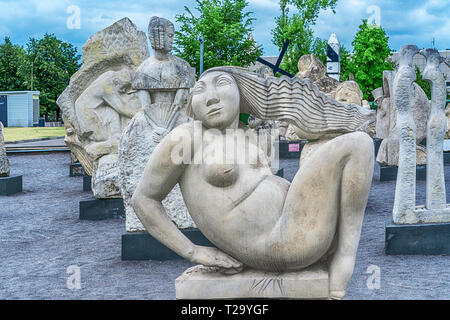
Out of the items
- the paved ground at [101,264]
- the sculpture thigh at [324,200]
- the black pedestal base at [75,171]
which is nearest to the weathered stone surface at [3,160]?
the paved ground at [101,264]

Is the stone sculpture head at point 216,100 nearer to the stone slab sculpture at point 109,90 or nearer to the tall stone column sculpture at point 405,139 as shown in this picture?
the tall stone column sculpture at point 405,139

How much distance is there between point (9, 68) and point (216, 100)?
43.5 metres

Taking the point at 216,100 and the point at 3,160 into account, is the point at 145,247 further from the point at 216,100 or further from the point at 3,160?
the point at 3,160

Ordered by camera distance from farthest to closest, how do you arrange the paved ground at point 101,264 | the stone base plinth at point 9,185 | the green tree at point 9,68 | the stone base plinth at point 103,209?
the green tree at point 9,68, the stone base plinth at point 9,185, the stone base plinth at point 103,209, the paved ground at point 101,264

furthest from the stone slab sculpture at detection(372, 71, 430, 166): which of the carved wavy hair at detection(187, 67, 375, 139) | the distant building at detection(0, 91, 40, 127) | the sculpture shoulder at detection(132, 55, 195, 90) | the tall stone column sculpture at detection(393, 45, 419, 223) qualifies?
the distant building at detection(0, 91, 40, 127)

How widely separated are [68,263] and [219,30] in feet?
68.3

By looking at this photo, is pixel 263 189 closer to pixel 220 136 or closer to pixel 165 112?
pixel 220 136

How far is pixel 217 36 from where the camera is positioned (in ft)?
82.7

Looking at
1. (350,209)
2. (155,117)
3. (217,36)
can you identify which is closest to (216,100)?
(350,209)

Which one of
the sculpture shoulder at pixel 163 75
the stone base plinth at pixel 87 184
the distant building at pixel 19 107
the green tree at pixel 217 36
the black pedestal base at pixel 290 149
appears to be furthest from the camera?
the distant building at pixel 19 107

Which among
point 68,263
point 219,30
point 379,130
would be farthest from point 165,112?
point 219,30

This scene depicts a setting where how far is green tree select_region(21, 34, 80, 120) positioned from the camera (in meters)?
39.1

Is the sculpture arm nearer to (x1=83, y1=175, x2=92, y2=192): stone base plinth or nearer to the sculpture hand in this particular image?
the sculpture hand

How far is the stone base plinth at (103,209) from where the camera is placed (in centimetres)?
812
